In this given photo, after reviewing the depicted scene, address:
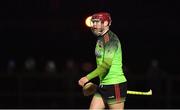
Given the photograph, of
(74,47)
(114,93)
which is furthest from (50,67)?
(114,93)

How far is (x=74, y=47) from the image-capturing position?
18.0 m

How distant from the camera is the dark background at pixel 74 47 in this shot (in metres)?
15.2

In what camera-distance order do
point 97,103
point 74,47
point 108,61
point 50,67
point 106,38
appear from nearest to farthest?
point 108,61
point 106,38
point 97,103
point 50,67
point 74,47

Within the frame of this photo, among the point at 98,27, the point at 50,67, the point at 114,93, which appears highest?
the point at 98,27

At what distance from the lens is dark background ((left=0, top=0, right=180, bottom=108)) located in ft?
49.9

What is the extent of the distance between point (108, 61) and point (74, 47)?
34.8 ft

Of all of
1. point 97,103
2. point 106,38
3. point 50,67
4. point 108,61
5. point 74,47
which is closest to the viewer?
point 108,61

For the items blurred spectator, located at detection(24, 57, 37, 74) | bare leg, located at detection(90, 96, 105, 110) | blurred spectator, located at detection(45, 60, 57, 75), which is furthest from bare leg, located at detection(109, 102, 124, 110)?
blurred spectator, located at detection(24, 57, 37, 74)

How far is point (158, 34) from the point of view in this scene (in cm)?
1753

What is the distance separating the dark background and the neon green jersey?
6691 mm

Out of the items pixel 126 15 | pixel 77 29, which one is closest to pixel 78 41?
pixel 77 29

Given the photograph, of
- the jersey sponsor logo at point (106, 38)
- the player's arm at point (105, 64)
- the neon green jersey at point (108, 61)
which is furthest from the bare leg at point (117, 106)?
the jersey sponsor logo at point (106, 38)

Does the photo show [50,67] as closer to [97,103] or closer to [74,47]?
[74,47]

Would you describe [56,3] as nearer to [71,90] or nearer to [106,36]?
[71,90]
